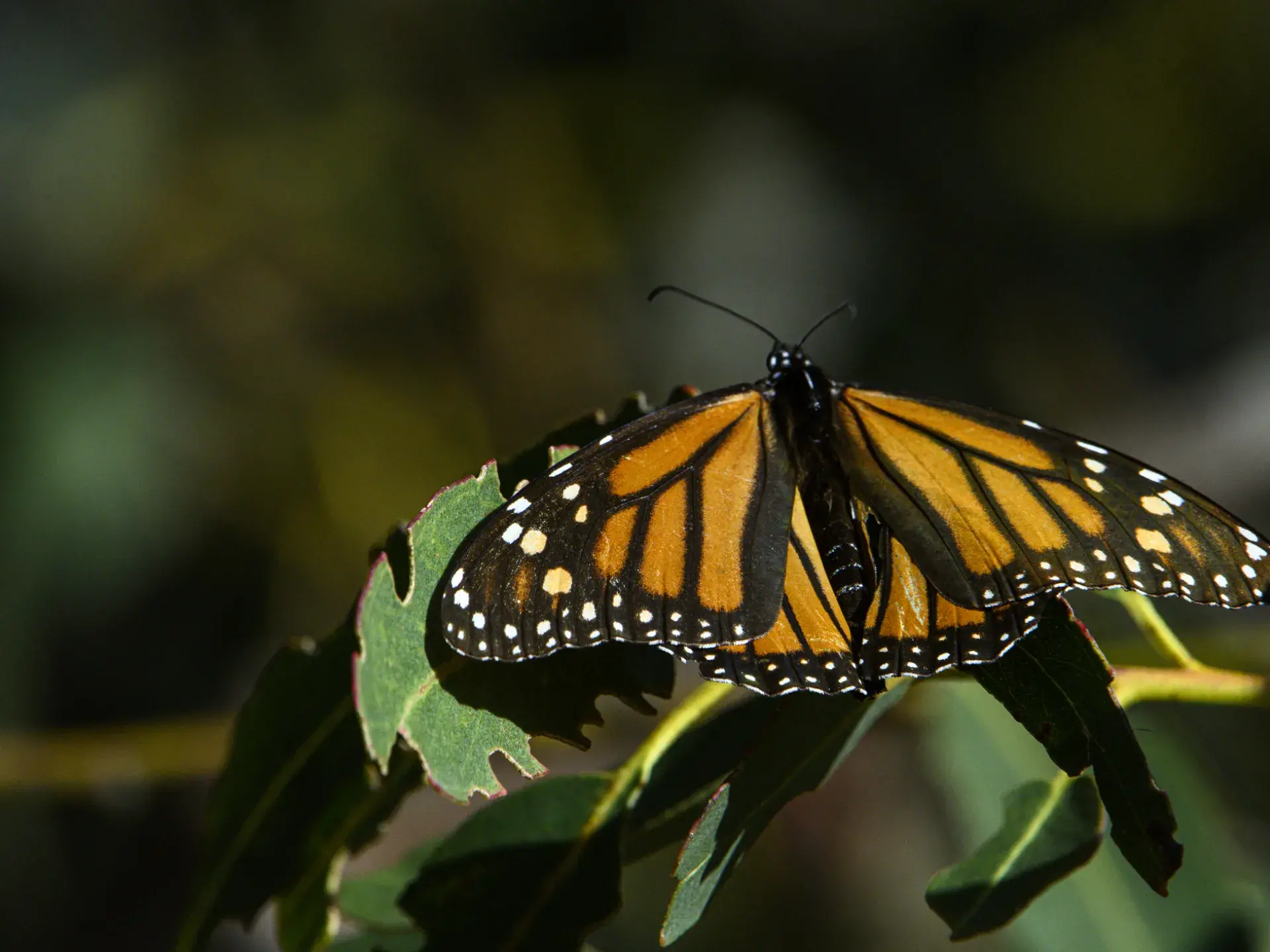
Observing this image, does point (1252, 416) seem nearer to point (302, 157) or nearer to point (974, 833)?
→ point (974, 833)

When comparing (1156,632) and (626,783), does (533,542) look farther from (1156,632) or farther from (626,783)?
(1156,632)

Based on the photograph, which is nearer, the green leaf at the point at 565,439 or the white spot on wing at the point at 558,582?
the white spot on wing at the point at 558,582

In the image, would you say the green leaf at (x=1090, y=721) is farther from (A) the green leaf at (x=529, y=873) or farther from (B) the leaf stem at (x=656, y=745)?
(A) the green leaf at (x=529, y=873)

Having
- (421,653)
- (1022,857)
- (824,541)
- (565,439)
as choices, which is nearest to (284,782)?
(421,653)

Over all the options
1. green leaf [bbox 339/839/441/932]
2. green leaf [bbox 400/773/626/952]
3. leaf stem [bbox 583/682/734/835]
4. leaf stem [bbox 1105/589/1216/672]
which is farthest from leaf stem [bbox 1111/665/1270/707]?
green leaf [bbox 339/839/441/932]

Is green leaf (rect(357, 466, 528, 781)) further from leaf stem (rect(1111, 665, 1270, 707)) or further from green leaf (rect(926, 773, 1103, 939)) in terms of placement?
leaf stem (rect(1111, 665, 1270, 707))

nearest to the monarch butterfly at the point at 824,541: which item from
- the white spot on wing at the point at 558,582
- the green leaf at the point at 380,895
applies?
the white spot on wing at the point at 558,582
